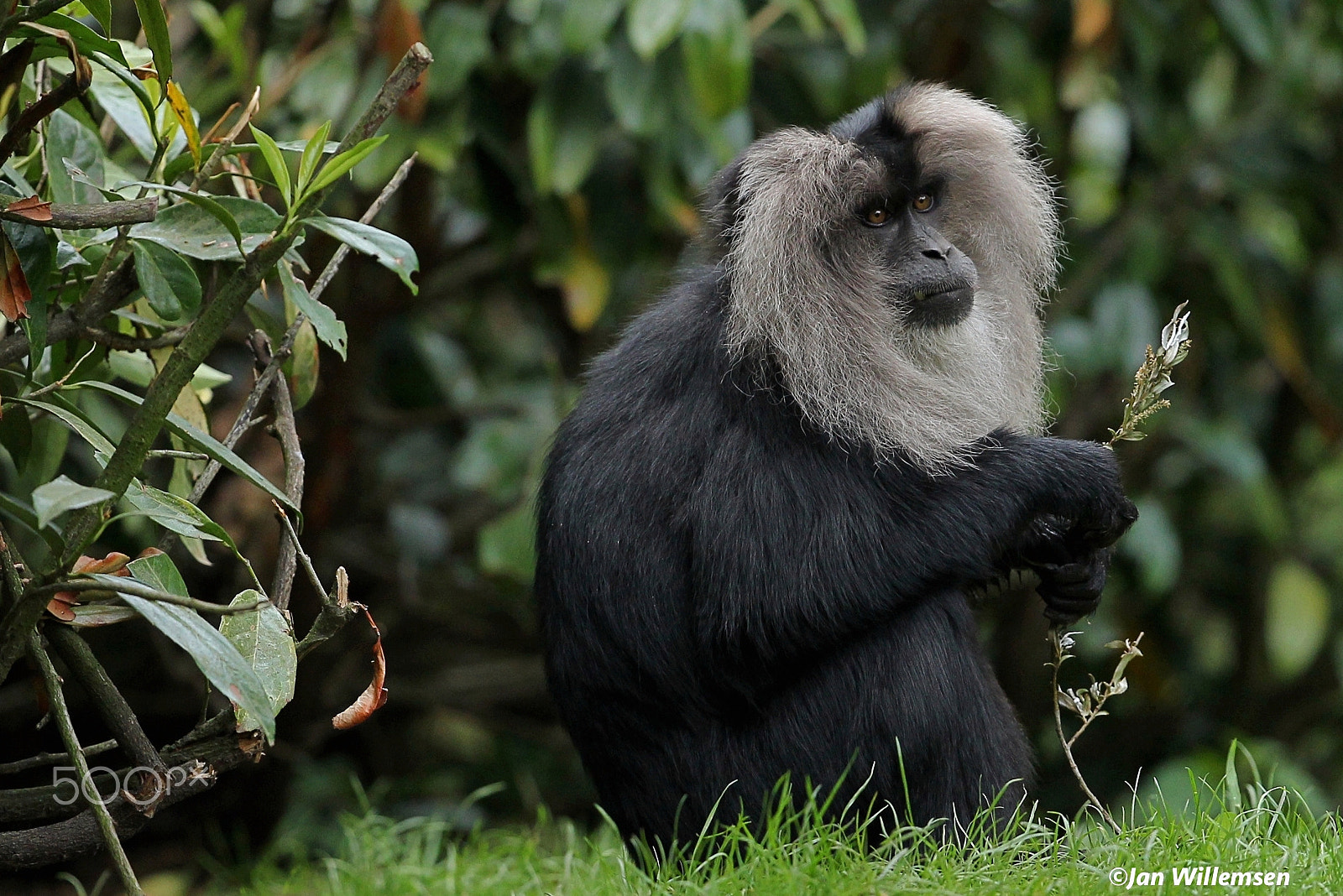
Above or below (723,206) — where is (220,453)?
below

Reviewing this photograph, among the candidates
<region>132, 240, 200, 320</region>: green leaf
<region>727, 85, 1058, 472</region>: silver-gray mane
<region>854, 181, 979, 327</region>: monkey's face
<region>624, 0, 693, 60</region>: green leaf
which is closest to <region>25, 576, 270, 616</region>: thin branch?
<region>132, 240, 200, 320</region>: green leaf

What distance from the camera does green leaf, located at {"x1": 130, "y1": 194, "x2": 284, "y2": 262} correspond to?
7.20 feet

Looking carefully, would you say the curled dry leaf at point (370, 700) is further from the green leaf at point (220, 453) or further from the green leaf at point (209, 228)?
the green leaf at point (209, 228)

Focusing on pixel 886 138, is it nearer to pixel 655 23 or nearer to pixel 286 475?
pixel 655 23

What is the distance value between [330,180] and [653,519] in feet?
4.05

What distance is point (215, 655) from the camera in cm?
183

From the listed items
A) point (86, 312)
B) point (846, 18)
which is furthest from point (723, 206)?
point (86, 312)

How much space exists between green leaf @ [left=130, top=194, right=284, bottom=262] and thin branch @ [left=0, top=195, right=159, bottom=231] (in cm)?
17

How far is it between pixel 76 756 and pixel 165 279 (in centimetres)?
73

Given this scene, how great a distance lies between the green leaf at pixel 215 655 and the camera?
1.82 m

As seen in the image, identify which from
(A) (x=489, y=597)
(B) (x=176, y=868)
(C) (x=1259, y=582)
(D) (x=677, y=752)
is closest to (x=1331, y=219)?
(C) (x=1259, y=582)

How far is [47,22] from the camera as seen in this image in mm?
1972

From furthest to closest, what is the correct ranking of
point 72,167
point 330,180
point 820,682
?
point 820,682, point 72,167, point 330,180

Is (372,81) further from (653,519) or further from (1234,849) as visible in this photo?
(1234,849)
